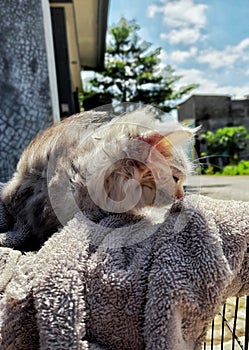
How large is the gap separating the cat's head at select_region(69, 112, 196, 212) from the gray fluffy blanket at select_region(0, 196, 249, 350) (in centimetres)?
5

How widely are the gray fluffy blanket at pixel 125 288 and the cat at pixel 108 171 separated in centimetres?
5

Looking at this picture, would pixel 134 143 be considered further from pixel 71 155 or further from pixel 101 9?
pixel 101 9

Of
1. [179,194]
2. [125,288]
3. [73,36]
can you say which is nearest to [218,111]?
[73,36]

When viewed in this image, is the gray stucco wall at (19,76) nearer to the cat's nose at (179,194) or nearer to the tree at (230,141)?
the cat's nose at (179,194)

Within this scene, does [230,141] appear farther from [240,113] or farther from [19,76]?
[19,76]

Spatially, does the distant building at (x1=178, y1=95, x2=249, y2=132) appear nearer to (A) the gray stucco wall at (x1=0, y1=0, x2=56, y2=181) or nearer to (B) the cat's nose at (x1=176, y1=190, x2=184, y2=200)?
(A) the gray stucco wall at (x1=0, y1=0, x2=56, y2=181)

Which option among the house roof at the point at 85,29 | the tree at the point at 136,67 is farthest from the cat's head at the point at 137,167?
the tree at the point at 136,67

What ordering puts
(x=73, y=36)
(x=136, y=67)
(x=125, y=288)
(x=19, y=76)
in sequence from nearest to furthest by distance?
(x=125, y=288), (x=19, y=76), (x=73, y=36), (x=136, y=67)

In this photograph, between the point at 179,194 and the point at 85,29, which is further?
the point at 85,29

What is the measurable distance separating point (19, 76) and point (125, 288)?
1909 mm

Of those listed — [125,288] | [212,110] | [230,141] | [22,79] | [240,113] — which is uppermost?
[22,79]

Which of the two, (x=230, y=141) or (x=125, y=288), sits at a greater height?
(x=125, y=288)

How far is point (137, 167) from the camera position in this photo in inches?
16.0

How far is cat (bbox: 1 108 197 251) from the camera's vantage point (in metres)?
0.41
